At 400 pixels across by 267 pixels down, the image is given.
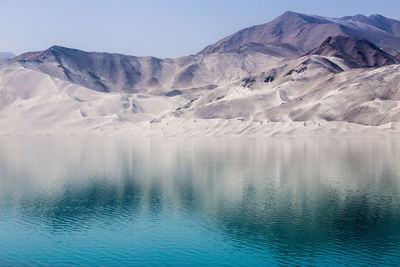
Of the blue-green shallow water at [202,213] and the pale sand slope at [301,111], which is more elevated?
the pale sand slope at [301,111]

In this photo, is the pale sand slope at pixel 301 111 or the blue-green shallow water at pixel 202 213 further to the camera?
the pale sand slope at pixel 301 111

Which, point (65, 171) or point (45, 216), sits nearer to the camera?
point (45, 216)

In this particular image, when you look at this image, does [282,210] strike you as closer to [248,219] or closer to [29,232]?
[248,219]

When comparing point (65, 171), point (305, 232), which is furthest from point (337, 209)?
point (65, 171)

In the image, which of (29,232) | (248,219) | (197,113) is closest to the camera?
(29,232)

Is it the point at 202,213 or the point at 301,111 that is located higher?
the point at 301,111

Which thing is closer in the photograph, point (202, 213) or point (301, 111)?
point (202, 213)

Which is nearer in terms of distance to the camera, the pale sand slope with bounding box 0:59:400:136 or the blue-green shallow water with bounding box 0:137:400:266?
the blue-green shallow water with bounding box 0:137:400:266

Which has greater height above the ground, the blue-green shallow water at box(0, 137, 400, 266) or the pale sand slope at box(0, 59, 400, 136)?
the pale sand slope at box(0, 59, 400, 136)
